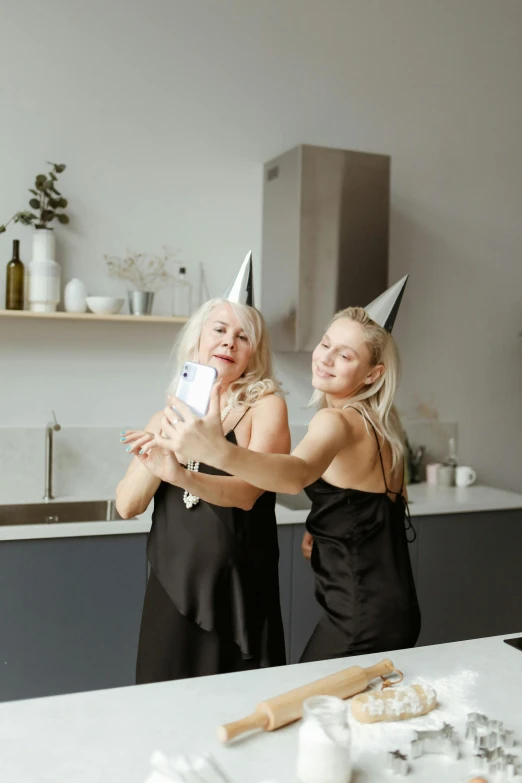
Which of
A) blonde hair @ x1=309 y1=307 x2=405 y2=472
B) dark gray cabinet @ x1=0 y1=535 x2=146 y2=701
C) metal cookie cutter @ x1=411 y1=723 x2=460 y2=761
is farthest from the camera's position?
dark gray cabinet @ x1=0 y1=535 x2=146 y2=701

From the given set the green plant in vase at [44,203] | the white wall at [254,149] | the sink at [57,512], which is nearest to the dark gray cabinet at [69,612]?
the sink at [57,512]

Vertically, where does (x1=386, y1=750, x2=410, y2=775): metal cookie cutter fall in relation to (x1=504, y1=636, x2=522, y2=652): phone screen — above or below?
above

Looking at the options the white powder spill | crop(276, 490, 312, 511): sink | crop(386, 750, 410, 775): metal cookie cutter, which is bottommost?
crop(276, 490, 312, 511): sink

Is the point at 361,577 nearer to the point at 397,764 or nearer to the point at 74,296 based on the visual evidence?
the point at 397,764

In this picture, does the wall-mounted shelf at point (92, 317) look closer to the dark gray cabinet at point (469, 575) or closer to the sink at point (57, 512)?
the sink at point (57, 512)

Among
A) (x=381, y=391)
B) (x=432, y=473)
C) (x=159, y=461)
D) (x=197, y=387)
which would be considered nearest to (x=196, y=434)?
(x=197, y=387)

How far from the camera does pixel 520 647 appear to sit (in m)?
1.58

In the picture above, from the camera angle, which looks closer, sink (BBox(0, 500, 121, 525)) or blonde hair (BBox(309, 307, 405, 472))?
blonde hair (BBox(309, 307, 405, 472))

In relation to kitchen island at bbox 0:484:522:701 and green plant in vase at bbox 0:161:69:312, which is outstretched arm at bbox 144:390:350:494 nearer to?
kitchen island at bbox 0:484:522:701

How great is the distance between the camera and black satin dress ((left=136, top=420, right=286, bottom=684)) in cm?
178

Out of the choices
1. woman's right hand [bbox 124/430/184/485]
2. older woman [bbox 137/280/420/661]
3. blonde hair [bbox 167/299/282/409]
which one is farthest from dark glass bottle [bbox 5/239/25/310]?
woman's right hand [bbox 124/430/184/485]

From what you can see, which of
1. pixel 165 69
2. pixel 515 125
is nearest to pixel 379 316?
pixel 165 69

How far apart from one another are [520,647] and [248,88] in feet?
8.72

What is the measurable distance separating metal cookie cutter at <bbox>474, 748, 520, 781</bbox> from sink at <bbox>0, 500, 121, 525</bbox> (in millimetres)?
2054
